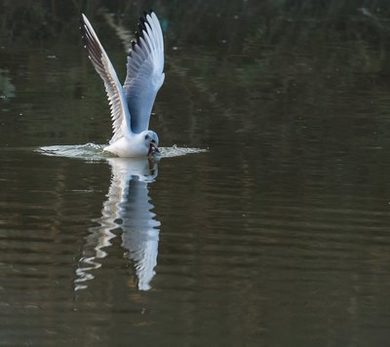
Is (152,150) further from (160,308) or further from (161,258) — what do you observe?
(160,308)

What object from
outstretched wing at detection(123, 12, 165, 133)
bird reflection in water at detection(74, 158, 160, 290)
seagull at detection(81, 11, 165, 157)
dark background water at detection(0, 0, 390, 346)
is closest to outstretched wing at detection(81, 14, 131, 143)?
seagull at detection(81, 11, 165, 157)

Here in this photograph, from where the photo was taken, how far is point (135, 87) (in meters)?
15.5

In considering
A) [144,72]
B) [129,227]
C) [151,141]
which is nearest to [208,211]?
[129,227]

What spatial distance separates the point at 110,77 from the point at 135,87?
96 cm

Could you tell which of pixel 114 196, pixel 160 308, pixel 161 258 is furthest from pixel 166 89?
pixel 160 308

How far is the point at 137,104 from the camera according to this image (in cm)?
1529

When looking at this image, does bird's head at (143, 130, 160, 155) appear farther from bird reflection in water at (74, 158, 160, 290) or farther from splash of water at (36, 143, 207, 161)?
bird reflection in water at (74, 158, 160, 290)

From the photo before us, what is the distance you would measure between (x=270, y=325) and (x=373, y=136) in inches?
343

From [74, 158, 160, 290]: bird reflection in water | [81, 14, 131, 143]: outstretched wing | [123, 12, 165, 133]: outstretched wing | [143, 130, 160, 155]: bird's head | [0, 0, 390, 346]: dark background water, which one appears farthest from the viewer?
[123, 12, 165, 133]: outstretched wing

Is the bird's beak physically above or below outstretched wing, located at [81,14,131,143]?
below

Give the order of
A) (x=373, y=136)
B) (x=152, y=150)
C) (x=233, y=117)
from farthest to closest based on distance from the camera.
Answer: (x=233, y=117), (x=373, y=136), (x=152, y=150)

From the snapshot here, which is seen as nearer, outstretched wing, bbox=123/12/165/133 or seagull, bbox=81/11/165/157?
seagull, bbox=81/11/165/157

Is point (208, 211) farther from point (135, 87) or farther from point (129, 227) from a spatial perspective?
point (135, 87)

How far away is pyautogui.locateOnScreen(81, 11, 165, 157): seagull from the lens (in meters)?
14.4
